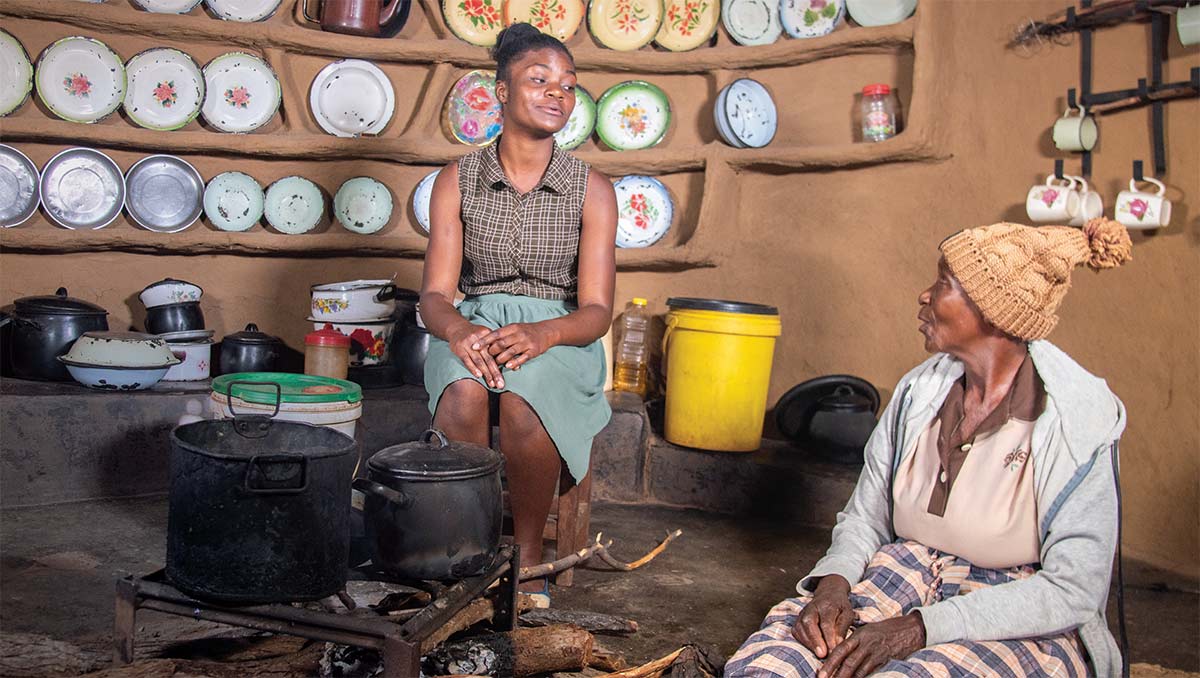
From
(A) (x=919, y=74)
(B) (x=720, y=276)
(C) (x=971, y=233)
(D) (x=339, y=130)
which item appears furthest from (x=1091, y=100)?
(D) (x=339, y=130)

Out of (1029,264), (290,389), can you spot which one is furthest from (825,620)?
(290,389)

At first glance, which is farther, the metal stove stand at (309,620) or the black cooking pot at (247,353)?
the black cooking pot at (247,353)

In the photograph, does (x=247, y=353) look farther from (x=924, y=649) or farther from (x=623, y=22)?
(x=924, y=649)

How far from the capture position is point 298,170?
4.79m

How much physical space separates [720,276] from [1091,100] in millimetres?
1781

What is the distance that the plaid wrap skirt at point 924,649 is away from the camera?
1.69 meters

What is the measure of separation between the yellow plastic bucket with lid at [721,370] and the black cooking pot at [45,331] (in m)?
2.36

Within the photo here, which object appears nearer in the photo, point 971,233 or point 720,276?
point 971,233

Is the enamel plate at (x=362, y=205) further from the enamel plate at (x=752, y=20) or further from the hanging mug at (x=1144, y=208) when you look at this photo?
the hanging mug at (x=1144, y=208)

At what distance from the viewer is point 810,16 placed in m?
4.70

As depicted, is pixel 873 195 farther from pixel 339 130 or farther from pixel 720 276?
pixel 339 130

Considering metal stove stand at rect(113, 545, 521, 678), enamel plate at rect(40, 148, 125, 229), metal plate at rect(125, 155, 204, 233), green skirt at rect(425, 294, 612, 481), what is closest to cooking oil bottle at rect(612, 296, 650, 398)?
green skirt at rect(425, 294, 612, 481)

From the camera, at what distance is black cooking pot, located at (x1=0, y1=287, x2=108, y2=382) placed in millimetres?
3887

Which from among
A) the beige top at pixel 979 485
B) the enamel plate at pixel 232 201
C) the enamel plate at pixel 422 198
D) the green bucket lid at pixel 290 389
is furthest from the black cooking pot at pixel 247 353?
the beige top at pixel 979 485
